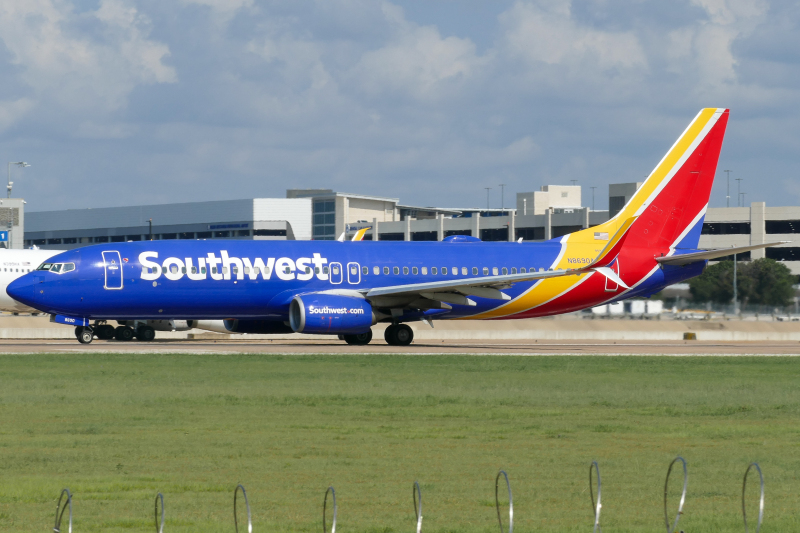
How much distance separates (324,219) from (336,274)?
141 m

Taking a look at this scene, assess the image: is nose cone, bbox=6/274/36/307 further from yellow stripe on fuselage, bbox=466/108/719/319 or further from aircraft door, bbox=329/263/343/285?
yellow stripe on fuselage, bbox=466/108/719/319

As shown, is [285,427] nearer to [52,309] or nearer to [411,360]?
[411,360]

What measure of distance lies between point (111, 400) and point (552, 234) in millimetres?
118704

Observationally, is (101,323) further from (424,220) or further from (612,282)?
(424,220)

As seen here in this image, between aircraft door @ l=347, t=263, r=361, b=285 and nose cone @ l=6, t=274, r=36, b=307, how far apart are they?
1259 centimetres

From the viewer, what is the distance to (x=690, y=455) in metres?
17.4

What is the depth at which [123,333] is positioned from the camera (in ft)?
178

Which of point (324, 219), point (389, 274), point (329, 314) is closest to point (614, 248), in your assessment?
point (389, 274)

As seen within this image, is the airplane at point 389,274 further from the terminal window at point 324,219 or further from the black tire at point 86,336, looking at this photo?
the terminal window at point 324,219

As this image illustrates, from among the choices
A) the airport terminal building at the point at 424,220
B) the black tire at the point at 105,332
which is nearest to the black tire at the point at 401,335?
the black tire at the point at 105,332

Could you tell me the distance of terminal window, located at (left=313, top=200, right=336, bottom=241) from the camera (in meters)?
185

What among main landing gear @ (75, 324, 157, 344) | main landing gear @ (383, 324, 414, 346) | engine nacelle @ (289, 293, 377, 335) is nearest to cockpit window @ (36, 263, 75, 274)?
engine nacelle @ (289, 293, 377, 335)

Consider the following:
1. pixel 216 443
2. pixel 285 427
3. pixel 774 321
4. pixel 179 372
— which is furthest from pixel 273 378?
pixel 774 321

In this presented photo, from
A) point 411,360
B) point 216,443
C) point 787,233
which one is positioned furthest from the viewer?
point 787,233
